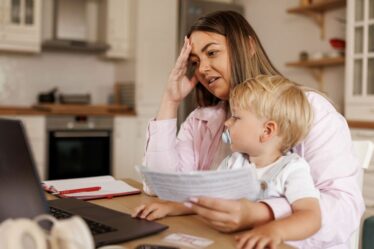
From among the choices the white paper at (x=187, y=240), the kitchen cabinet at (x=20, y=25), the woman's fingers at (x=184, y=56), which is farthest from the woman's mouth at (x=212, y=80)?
the kitchen cabinet at (x=20, y=25)

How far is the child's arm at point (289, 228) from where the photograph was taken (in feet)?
2.38

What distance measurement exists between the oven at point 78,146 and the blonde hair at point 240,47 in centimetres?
283

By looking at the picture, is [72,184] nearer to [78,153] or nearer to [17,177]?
[17,177]

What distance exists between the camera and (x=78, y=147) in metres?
3.99

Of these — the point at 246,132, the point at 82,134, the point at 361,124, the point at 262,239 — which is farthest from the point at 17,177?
the point at 82,134

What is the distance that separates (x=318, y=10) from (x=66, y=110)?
2272 mm

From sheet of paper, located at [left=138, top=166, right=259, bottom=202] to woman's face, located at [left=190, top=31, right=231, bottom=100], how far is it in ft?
1.70

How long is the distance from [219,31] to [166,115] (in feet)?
1.04

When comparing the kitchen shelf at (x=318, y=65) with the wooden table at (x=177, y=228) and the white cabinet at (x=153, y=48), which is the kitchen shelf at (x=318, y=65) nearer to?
the white cabinet at (x=153, y=48)

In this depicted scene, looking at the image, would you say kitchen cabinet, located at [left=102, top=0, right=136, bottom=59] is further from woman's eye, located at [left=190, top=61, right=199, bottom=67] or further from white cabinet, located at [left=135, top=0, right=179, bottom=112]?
woman's eye, located at [left=190, top=61, right=199, bottom=67]

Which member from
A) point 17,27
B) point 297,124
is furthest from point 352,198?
point 17,27

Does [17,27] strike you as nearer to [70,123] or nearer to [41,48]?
[41,48]

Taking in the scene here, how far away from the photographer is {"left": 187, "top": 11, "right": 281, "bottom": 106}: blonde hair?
48.5 inches

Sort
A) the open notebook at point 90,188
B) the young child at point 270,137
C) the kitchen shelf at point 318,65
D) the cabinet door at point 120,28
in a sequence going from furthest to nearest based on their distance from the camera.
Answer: the cabinet door at point 120,28 < the kitchen shelf at point 318,65 < the open notebook at point 90,188 < the young child at point 270,137
